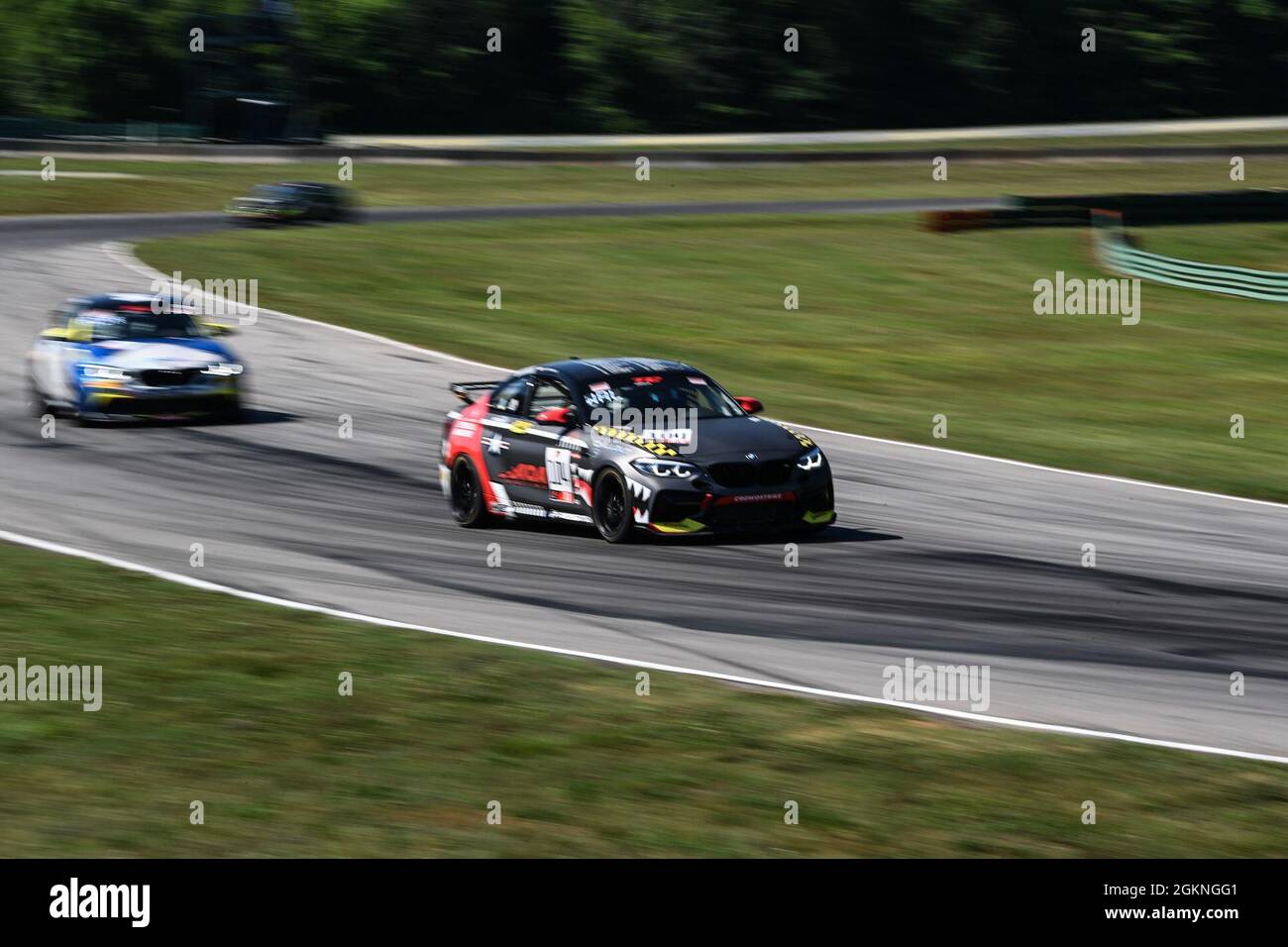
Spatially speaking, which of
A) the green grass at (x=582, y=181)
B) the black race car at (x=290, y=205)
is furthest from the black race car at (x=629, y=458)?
the green grass at (x=582, y=181)

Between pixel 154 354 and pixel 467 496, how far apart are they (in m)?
6.50

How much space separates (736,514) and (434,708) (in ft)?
16.5

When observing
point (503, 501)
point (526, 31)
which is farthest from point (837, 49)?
point (503, 501)

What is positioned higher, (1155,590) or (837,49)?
(837,49)

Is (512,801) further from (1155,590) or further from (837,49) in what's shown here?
(837,49)

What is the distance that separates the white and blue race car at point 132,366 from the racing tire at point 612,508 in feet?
25.5

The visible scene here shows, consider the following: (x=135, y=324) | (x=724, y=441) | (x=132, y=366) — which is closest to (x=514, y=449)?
(x=724, y=441)

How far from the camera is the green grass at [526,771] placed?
6973mm

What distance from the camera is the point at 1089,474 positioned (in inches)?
697

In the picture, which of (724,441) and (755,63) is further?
(755,63)

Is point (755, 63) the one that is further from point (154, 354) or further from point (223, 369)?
point (154, 354)

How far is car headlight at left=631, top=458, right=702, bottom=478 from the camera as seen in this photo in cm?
A: 1339

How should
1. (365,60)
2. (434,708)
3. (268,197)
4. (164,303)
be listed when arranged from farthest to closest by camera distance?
(365,60), (268,197), (164,303), (434,708)

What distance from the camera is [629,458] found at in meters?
13.5
